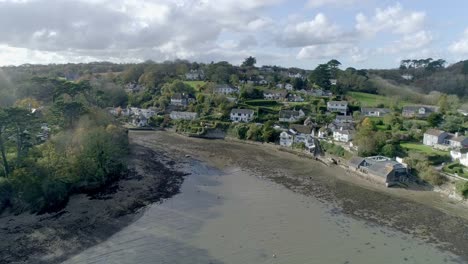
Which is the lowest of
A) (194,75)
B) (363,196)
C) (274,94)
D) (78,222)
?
(363,196)

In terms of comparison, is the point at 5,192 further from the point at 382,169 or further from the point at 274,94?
the point at 274,94

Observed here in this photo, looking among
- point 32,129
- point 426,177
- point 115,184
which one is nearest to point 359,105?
point 426,177

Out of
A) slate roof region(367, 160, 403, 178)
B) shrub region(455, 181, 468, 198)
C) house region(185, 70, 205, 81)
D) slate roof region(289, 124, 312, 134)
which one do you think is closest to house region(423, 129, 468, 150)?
slate roof region(367, 160, 403, 178)

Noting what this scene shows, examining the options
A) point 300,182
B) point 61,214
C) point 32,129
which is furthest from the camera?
point 300,182

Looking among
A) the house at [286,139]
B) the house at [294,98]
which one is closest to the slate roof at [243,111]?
the house at [286,139]

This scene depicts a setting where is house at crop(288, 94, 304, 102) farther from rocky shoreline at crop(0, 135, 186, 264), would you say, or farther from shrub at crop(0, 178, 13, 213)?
shrub at crop(0, 178, 13, 213)

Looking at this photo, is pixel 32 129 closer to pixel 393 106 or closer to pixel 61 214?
pixel 61 214

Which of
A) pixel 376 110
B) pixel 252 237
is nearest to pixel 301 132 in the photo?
pixel 376 110
